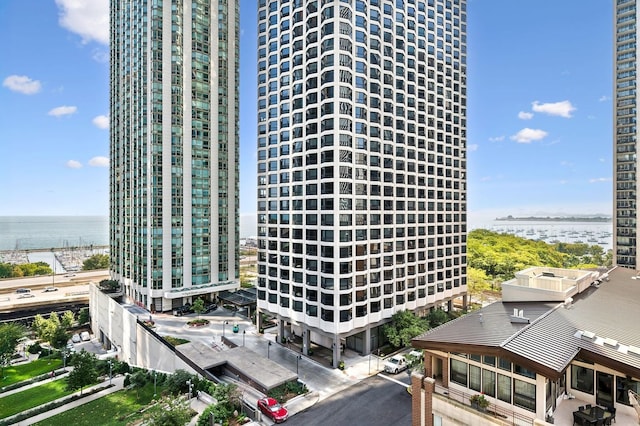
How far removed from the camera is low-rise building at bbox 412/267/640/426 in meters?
17.9

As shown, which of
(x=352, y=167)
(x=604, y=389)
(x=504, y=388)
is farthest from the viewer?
(x=352, y=167)

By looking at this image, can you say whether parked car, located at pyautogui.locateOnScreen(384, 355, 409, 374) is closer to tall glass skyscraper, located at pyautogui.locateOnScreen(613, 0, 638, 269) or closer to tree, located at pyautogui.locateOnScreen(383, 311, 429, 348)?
tree, located at pyautogui.locateOnScreen(383, 311, 429, 348)

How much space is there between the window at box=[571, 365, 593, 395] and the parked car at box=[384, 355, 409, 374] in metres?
23.6

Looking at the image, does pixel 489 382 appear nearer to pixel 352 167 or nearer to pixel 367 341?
pixel 367 341

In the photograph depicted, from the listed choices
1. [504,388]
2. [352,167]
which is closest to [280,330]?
[352,167]

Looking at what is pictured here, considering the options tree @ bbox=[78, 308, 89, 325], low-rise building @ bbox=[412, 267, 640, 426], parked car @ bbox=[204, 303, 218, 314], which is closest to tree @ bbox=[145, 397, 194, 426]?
low-rise building @ bbox=[412, 267, 640, 426]

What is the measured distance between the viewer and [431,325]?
179 feet

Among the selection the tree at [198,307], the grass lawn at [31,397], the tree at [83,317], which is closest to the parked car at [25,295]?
the tree at [83,317]

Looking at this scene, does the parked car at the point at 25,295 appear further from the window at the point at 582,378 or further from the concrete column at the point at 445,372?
the window at the point at 582,378

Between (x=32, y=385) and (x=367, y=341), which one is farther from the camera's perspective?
(x=32, y=385)

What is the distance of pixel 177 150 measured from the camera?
75500mm

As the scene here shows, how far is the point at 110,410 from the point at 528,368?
42773mm

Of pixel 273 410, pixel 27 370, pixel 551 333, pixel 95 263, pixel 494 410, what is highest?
pixel 551 333

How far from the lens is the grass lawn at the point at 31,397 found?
144 ft
